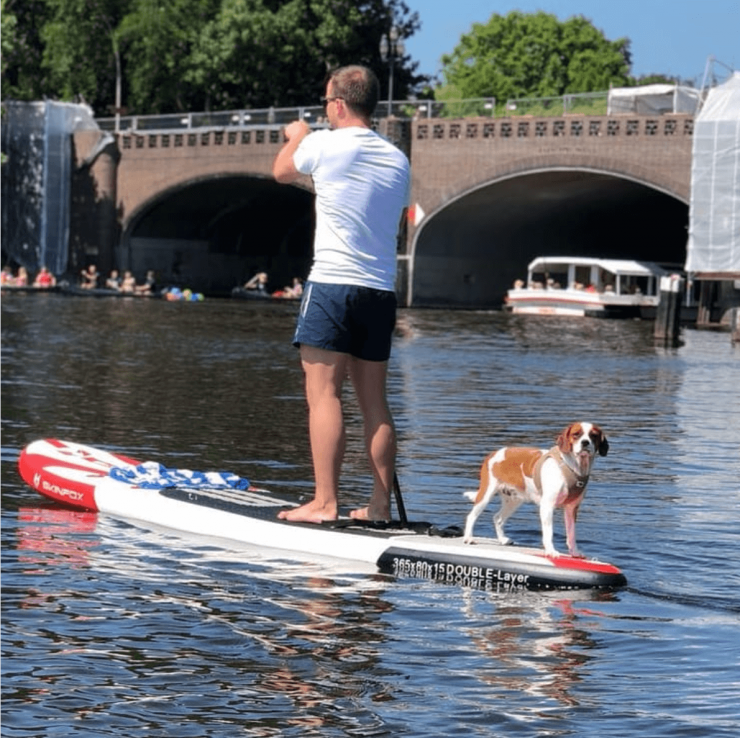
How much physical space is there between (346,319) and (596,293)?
42603 millimetres

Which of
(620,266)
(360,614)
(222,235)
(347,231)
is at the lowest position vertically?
(360,614)

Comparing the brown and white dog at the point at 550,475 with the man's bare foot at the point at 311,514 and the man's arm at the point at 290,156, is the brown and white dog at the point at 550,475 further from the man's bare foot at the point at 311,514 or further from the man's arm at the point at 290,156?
the man's arm at the point at 290,156

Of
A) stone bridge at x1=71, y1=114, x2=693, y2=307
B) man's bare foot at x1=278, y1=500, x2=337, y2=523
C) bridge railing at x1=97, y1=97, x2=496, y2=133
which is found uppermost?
bridge railing at x1=97, y1=97, x2=496, y2=133

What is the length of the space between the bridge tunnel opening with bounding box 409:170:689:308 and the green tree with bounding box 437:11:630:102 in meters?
15.8

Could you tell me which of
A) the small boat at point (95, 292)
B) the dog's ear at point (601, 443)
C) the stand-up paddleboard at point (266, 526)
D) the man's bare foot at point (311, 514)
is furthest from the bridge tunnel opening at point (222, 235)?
the dog's ear at point (601, 443)

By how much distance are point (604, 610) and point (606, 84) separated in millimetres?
73309

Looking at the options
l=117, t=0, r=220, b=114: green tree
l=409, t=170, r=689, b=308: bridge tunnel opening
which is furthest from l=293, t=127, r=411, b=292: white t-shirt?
l=117, t=0, r=220, b=114: green tree

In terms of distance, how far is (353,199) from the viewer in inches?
310

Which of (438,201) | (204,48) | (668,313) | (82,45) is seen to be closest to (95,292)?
(438,201)

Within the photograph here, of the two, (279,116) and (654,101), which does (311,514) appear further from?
(279,116)

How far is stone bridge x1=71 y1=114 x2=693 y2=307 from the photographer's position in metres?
50.6

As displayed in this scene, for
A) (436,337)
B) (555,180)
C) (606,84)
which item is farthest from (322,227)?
(606,84)

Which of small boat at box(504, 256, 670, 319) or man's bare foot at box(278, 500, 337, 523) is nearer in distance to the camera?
man's bare foot at box(278, 500, 337, 523)

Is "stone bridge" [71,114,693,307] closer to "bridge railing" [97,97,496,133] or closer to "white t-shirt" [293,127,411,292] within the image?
"bridge railing" [97,97,496,133]
